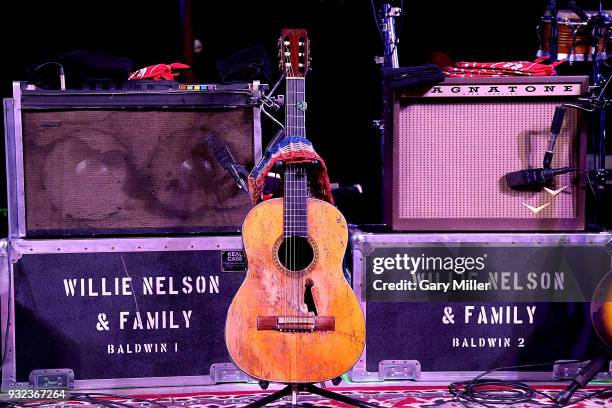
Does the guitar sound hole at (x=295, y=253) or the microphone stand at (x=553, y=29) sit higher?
the microphone stand at (x=553, y=29)

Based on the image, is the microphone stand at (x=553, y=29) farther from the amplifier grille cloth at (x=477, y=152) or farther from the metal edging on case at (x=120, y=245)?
the metal edging on case at (x=120, y=245)

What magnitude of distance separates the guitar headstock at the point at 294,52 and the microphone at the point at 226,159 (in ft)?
1.58

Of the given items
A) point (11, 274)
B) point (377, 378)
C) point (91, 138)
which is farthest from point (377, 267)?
point (11, 274)

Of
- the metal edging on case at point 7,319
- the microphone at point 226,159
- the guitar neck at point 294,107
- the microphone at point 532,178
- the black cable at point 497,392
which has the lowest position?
the black cable at point 497,392

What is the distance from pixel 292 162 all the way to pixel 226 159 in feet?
1.85

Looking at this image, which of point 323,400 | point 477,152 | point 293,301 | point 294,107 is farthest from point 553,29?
point 323,400

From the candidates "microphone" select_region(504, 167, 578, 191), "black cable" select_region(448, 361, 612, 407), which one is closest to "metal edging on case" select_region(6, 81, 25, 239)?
"black cable" select_region(448, 361, 612, 407)

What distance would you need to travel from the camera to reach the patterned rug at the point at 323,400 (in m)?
3.05

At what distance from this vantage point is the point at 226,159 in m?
3.18

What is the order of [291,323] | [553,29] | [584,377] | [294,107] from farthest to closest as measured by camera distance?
[553,29] < [584,377] < [294,107] < [291,323]

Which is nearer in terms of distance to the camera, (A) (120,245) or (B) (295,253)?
(B) (295,253)

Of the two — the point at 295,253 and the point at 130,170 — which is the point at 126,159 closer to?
the point at 130,170

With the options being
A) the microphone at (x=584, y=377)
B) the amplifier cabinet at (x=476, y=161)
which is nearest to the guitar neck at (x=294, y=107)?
the amplifier cabinet at (x=476, y=161)

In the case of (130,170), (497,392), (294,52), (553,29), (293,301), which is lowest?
(497,392)
